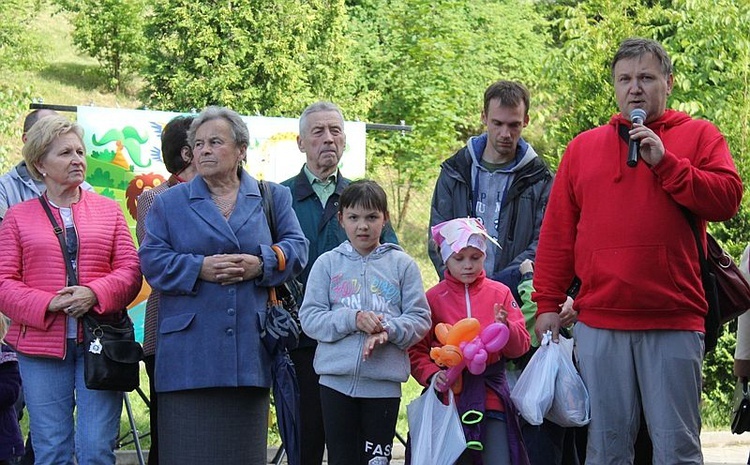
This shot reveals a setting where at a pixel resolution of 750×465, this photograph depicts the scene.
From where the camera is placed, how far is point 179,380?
4.83 meters

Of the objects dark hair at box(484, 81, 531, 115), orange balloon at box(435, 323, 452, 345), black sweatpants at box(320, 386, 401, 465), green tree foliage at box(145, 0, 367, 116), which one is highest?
green tree foliage at box(145, 0, 367, 116)

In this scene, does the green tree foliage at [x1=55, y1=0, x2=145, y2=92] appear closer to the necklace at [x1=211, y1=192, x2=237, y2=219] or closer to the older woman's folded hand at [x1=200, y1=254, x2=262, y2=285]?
the necklace at [x1=211, y1=192, x2=237, y2=219]

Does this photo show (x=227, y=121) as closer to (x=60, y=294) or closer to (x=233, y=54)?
(x=60, y=294)

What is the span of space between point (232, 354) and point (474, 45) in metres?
13.7

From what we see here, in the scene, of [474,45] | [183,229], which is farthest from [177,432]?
A: [474,45]

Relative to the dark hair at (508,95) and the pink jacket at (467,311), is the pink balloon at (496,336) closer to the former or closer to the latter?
the pink jacket at (467,311)

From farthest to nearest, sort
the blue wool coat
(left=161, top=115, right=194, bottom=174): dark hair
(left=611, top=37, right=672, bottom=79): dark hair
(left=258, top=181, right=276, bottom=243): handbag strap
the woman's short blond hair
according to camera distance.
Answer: (left=161, top=115, right=194, bottom=174): dark hair < the woman's short blond hair < (left=258, top=181, right=276, bottom=243): handbag strap < the blue wool coat < (left=611, top=37, right=672, bottom=79): dark hair

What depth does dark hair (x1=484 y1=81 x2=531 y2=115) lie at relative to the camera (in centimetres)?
552

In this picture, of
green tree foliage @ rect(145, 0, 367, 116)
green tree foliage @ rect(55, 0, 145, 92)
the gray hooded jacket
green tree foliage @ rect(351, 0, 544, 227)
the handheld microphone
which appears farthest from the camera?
green tree foliage @ rect(55, 0, 145, 92)

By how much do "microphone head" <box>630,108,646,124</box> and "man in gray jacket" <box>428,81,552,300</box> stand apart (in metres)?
1.21

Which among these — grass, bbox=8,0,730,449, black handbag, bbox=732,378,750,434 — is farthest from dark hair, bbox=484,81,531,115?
grass, bbox=8,0,730,449

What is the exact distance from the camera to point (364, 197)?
5.16m

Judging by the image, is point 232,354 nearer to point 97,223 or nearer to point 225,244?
point 225,244

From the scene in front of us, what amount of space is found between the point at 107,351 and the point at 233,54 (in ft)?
26.4
